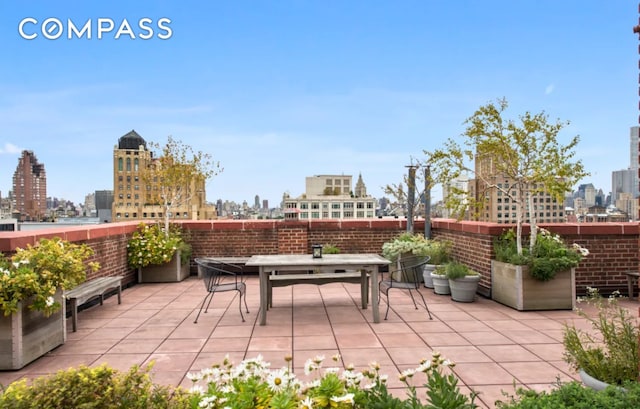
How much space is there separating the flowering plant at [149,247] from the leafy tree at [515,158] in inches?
191

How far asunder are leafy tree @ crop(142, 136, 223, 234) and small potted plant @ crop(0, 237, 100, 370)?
14.8 ft

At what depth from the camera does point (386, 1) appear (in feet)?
32.8

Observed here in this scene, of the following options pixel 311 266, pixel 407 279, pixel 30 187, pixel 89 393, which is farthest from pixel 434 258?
pixel 30 187

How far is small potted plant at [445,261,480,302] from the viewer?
20.2 feet

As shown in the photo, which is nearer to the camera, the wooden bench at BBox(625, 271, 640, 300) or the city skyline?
the wooden bench at BBox(625, 271, 640, 300)

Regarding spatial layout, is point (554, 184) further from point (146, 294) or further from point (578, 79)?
point (578, 79)

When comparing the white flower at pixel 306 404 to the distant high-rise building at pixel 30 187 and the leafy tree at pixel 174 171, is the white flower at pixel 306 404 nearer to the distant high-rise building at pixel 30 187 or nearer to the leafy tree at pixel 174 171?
the leafy tree at pixel 174 171

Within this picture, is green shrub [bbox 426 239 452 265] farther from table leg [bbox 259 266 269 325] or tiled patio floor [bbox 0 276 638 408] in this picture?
table leg [bbox 259 266 269 325]

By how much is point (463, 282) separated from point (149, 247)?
527 centimetres

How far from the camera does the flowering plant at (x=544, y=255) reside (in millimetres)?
5586

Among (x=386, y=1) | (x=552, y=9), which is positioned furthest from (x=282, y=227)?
(x=552, y=9)

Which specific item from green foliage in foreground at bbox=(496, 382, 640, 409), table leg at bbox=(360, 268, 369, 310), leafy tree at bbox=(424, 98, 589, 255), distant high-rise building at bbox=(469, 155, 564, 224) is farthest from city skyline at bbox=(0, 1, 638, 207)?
table leg at bbox=(360, 268, 369, 310)

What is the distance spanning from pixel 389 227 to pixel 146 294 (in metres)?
4.79

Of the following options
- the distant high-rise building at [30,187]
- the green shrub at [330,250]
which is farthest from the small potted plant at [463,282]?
the distant high-rise building at [30,187]
